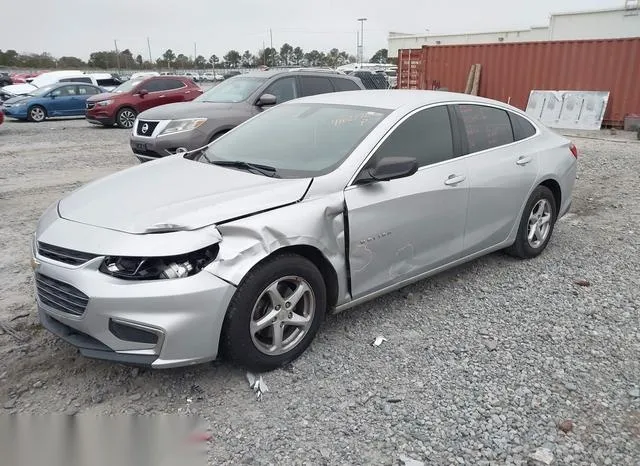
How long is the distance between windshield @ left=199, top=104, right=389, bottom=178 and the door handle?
68 cm

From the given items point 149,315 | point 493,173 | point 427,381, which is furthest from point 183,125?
point 427,381

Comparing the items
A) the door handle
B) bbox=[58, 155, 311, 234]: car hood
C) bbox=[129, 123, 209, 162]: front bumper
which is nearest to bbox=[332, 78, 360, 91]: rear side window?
bbox=[129, 123, 209, 162]: front bumper

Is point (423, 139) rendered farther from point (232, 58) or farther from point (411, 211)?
point (232, 58)

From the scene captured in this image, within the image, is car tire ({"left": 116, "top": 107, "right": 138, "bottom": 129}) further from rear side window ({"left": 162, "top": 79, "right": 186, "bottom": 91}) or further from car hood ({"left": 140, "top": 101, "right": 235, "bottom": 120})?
car hood ({"left": 140, "top": 101, "right": 235, "bottom": 120})

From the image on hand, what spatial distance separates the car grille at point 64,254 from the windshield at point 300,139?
1264 mm

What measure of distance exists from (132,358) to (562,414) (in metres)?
2.24

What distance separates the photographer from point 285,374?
3100mm

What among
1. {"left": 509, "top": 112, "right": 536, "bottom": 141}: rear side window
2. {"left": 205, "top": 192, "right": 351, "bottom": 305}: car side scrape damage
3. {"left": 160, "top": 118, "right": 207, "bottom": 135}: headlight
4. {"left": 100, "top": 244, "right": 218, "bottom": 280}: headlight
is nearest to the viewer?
{"left": 100, "top": 244, "right": 218, "bottom": 280}: headlight

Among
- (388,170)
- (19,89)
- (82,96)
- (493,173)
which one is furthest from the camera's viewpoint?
(19,89)

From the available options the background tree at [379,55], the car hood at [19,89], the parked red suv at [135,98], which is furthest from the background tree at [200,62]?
the parked red suv at [135,98]

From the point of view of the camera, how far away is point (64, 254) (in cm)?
282

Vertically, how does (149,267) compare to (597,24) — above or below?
below

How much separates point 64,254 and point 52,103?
59.7 feet

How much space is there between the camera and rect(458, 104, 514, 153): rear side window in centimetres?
425
